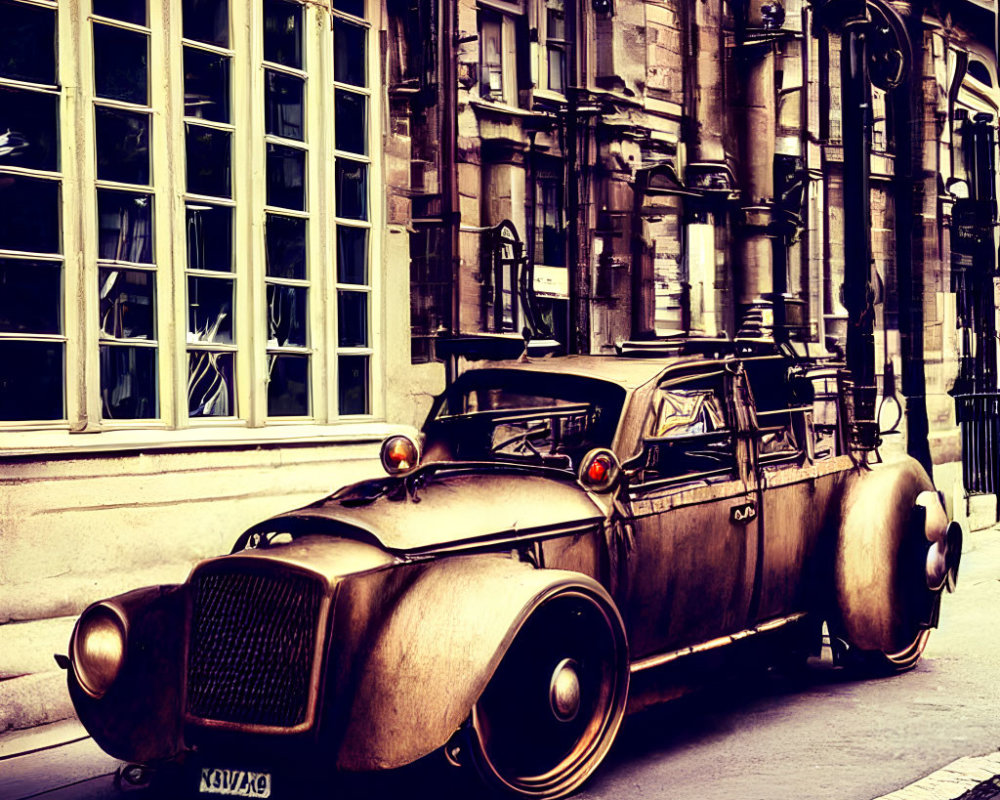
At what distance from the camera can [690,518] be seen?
22.4 feet

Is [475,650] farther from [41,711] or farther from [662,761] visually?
[41,711]

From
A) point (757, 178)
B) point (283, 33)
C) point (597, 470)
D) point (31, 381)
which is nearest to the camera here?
point (597, 470)

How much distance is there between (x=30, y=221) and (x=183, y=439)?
1.62 metres

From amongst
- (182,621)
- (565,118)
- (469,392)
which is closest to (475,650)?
(182,621)

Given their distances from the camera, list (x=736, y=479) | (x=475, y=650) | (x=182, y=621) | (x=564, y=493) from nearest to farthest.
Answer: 1. (x=475, y=650)
2. (x=182, y=621)
3. (x=564, y=493)
4. (x=736, y=479)

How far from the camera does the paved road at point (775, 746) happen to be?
19.9ft

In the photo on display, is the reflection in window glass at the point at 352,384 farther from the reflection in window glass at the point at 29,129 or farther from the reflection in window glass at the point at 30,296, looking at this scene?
the reflection in window glass at the point at 29,129

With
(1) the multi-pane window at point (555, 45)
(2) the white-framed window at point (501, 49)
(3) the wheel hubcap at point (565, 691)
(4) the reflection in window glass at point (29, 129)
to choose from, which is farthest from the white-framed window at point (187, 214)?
(3) the wheel hubcap at point (565, 691)

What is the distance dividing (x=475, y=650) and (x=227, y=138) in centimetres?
560

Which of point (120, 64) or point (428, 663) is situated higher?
point (120, 64)

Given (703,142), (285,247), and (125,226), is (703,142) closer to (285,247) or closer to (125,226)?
(285,247)

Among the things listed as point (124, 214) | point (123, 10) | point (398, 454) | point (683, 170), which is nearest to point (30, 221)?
point (124, 214)

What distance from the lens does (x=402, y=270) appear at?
11.3 meters

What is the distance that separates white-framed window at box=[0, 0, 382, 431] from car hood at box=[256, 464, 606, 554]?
3.13 metres
